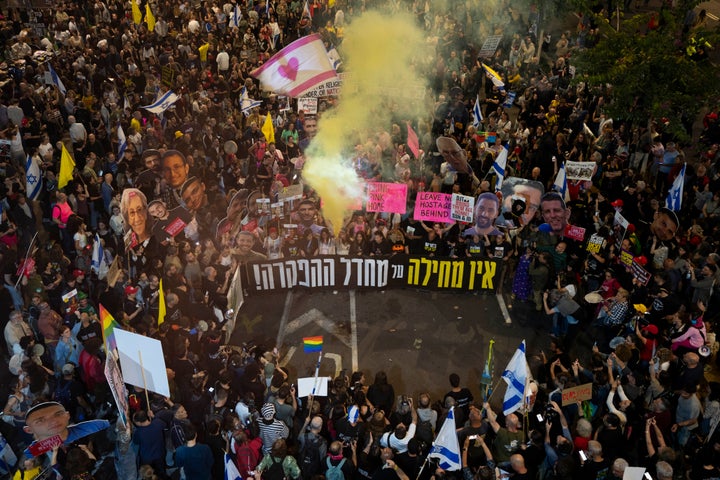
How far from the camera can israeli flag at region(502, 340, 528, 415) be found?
27.0ft

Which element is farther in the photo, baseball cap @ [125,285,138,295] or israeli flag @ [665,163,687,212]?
israeli flag @ [665,163,687,212]

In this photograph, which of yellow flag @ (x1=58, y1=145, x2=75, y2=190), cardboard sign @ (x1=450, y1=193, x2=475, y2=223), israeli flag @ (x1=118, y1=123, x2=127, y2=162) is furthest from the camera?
israeli flag @ (x1=118, y1=123, x2=127, y2=162)

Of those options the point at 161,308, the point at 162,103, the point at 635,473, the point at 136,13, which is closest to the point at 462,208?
the point at 161,308

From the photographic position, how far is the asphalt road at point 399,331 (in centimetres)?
1134

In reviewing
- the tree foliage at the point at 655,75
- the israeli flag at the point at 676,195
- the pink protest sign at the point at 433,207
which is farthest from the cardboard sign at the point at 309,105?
the israeli flag at the point at 676,195

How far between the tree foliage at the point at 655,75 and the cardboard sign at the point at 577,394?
8.97 m

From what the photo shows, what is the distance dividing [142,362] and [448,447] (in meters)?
3.97

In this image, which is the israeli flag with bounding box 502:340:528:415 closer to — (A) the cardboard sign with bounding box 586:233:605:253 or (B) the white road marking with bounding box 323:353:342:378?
(B) the white road marking with bounding box 323:353:342:378

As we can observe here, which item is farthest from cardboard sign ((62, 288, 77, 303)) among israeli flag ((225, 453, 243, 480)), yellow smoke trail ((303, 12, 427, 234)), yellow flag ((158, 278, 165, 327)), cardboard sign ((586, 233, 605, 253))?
cardboard sign ((586, 233, 605, 253))

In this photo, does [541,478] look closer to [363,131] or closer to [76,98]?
[363,131]

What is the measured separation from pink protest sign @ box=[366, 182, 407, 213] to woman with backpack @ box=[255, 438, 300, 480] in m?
6.50

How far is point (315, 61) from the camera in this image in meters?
13.9

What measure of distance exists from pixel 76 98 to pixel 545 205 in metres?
13.5

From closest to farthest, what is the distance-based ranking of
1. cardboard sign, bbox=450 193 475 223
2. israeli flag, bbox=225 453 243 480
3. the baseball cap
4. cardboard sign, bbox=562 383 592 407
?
israeli flag, bbox=225 453 243 480 < cardboard sign, bbox=562 383 592 407 < the baseball cap < cardboard sign, bbox=450 193 475 223
